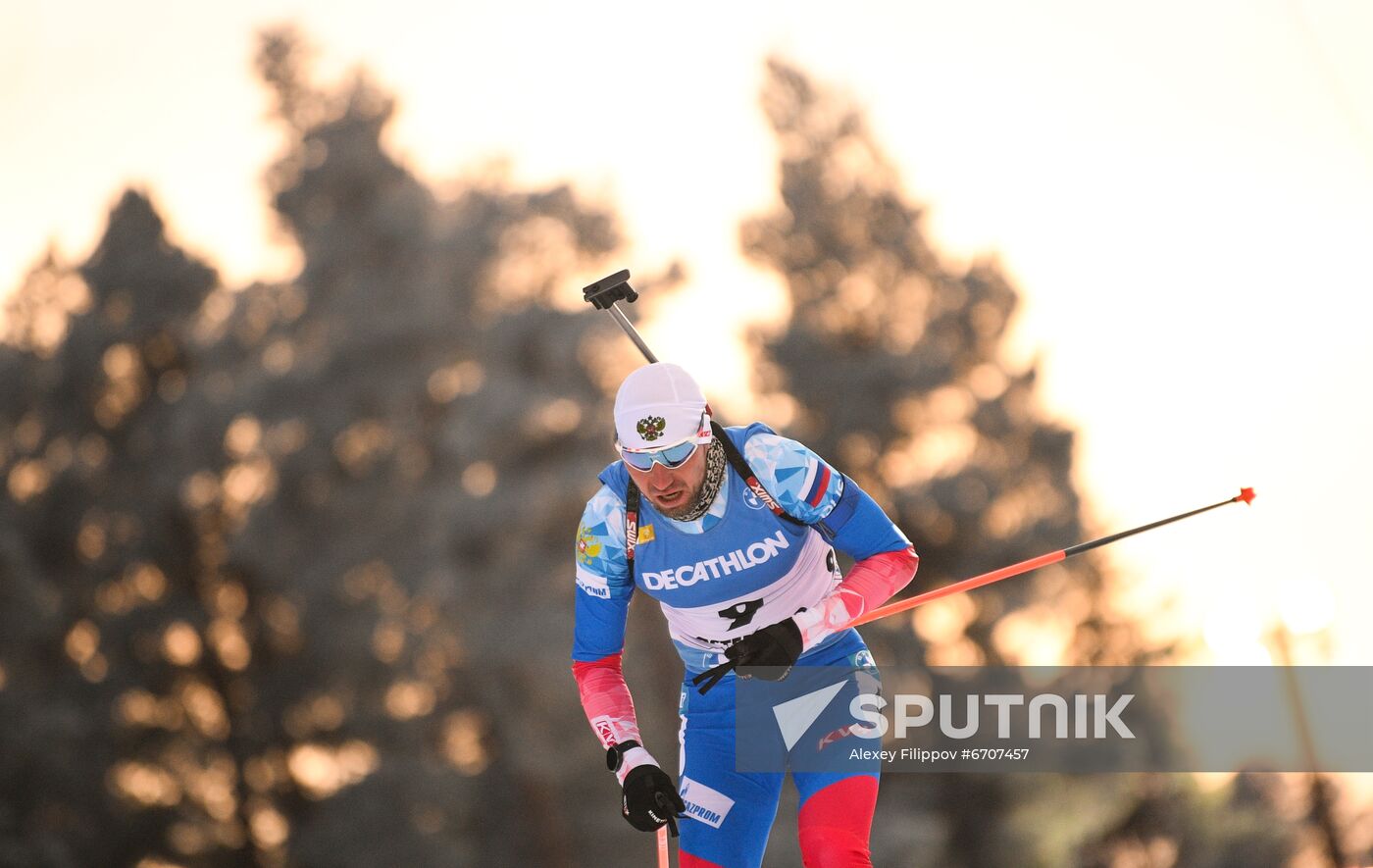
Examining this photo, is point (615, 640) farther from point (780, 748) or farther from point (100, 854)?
point (100, 854)

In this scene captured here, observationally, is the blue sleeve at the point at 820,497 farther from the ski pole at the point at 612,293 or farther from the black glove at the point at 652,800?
the black glove at the point at 652,800

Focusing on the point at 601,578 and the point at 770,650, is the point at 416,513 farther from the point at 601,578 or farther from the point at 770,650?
the point at 770,650

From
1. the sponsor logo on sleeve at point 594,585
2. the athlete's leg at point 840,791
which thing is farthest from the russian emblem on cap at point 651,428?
the athlete's leg at point 840,791

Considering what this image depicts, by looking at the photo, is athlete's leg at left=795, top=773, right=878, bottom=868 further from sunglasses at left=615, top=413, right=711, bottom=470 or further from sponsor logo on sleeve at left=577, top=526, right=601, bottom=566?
sunglasses at left=615, top=413, right=711, bottom=470

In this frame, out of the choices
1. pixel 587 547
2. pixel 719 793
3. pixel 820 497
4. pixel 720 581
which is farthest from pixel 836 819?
pixel 587 547

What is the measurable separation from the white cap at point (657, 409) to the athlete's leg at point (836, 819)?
3.95 ft

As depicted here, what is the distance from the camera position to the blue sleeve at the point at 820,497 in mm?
4789

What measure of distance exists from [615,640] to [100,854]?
1959cm

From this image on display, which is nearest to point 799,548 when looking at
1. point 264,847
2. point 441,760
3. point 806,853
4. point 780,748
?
point 780,748

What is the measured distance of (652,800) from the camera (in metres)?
4.77

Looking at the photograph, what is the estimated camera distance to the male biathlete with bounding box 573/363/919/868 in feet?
15.2

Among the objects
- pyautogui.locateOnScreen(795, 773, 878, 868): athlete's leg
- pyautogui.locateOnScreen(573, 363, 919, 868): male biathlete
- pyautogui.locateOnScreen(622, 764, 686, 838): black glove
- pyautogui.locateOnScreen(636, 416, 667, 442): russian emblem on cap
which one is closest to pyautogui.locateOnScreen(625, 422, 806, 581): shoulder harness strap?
pyautogui.locateOnScreen(573, 363, 919, 868): male biathlete

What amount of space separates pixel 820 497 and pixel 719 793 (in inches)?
40.0

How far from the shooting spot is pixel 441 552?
21250 mm
